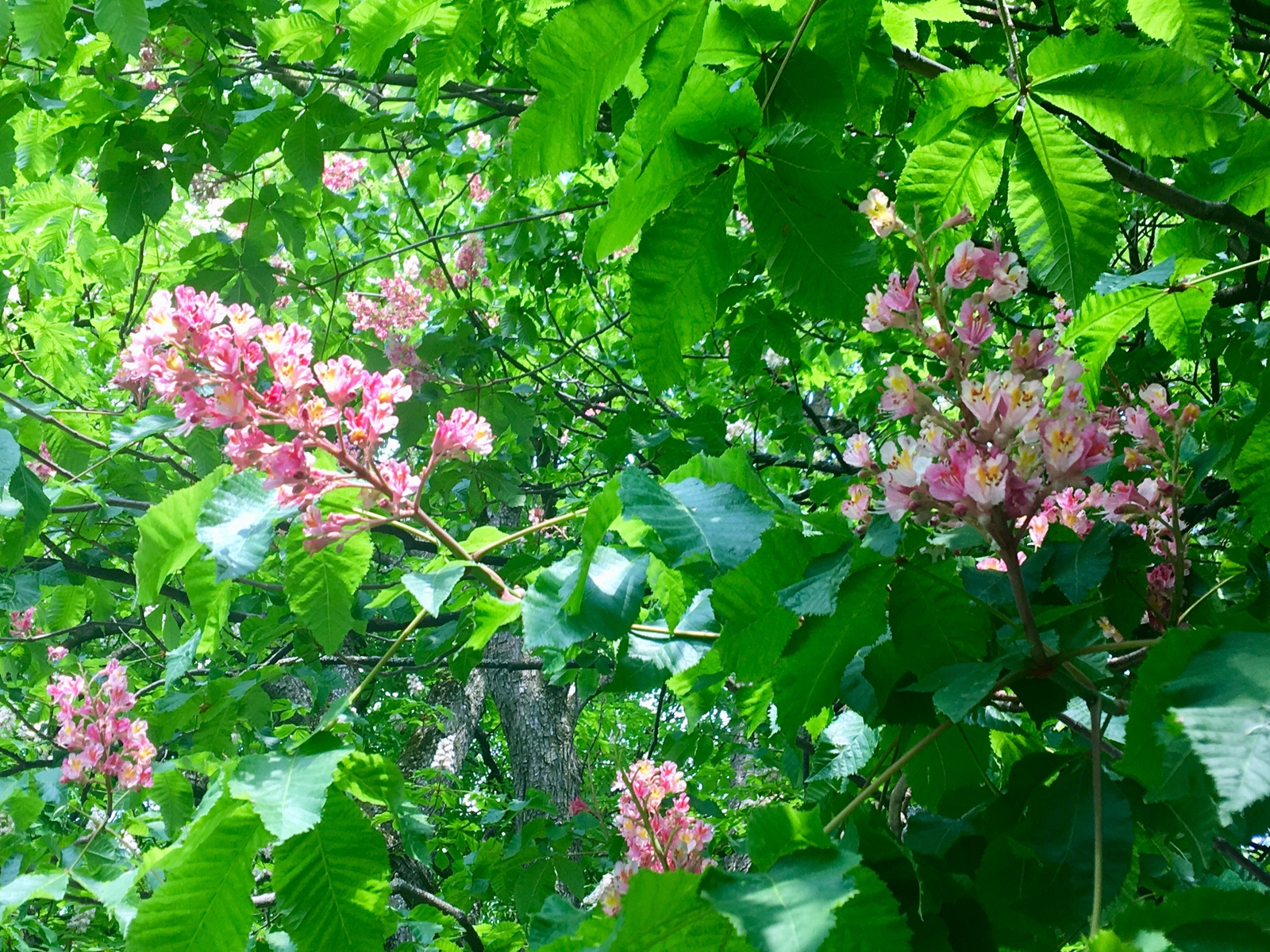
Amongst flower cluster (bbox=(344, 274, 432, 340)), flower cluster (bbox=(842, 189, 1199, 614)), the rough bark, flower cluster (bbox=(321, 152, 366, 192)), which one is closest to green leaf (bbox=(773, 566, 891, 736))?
flower cluster (bbox=(842, 189, 1199, 614))

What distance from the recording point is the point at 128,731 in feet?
10.1

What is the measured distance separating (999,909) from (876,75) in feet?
2.85

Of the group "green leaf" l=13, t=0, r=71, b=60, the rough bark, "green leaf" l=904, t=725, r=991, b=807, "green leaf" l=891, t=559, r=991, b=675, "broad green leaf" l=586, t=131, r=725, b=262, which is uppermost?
"green leaf" l=13, t=0, r=71, b=60

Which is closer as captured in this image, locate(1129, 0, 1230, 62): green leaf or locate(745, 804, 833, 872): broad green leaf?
locate(745, 804, 833, 872): broad green leaf

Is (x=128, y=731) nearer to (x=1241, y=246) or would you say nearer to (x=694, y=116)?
(x=694, y=116)

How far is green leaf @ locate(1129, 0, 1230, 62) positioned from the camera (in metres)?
0.81

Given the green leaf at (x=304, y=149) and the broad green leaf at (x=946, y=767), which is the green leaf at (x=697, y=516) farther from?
the green leaf at (x=304, y=149)

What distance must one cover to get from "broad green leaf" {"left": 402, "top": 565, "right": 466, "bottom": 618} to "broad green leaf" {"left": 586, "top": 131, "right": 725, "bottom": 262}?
17.6 inches

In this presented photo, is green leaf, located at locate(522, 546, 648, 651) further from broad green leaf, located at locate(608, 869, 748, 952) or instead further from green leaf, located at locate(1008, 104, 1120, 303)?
green leaf, located at locate(1008, 104, 1120, 303)

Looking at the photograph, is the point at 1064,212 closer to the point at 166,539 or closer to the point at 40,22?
the point at 166,539

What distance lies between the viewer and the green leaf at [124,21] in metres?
1.38

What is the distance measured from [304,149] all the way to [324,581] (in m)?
1.62

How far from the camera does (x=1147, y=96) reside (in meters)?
0.77

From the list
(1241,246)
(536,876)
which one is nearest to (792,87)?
(1241,246)
